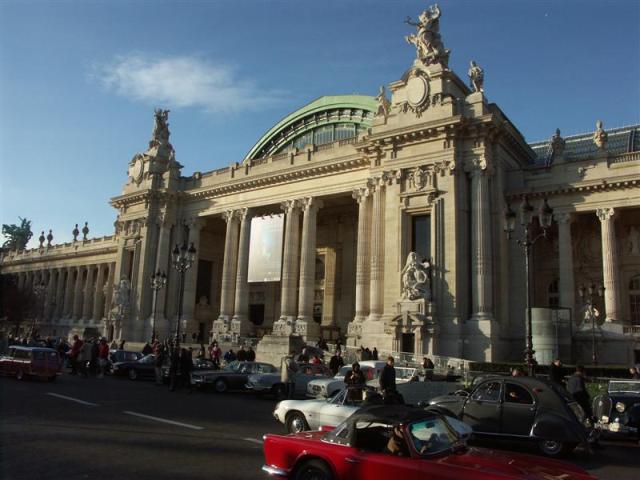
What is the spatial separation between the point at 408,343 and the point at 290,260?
13.6 meters

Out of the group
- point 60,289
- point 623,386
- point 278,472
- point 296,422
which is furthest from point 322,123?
point 278,472

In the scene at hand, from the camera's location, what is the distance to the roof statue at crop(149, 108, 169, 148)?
171 feet

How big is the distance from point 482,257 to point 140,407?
20.6m

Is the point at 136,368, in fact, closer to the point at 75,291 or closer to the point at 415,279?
the point at 415,279

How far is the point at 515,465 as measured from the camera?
620 centimetres

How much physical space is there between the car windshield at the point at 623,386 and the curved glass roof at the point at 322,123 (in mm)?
47506

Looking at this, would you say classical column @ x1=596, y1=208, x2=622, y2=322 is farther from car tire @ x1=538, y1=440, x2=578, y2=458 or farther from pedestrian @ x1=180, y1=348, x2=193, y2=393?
pedestrian @ x1=180, y1=348, x2=193, y2=393

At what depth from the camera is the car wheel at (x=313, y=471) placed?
6977 mm

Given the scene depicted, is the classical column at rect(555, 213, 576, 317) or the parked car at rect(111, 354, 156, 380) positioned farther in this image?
the classical column at rect(555, 213, 576, 317)

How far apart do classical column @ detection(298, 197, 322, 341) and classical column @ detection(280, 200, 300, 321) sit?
2.51ft

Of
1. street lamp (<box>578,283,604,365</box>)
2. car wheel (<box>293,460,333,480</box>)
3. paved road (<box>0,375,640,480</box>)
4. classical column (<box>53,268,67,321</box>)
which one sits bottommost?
paved road (<box>0,375,640,480</box>)

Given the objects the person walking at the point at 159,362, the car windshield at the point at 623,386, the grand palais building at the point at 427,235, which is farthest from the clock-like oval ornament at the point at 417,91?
the car windshield at the point at 623,386

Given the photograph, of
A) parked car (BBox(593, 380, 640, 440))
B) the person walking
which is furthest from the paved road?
the person walking

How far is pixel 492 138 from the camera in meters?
32.5
